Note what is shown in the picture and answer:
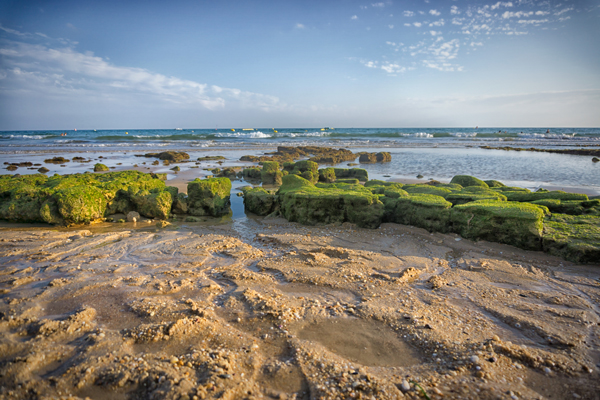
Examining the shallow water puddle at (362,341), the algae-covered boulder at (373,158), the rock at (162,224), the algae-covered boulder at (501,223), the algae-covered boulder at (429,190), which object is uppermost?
the algae-covered boulder at (373,158)

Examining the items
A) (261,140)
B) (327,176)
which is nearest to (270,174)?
(327,176)

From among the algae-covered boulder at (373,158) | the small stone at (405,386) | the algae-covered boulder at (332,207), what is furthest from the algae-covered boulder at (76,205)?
the algae-covered boulder at (373,158)

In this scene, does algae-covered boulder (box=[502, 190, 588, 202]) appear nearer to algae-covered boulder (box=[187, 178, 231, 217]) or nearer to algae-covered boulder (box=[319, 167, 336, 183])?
algae-covered boulder (box=[319, 167, 336, 183])

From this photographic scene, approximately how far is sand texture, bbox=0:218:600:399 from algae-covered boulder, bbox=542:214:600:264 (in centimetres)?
20

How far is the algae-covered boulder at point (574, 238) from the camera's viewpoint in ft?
14.2

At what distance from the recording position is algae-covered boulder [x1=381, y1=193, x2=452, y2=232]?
567 cm

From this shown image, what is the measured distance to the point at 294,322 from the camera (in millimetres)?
2924

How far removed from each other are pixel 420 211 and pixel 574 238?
7.64 feet

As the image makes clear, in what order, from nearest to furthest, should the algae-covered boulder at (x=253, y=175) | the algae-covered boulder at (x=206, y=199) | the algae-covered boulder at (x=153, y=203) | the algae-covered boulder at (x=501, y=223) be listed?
the algae-covered boulder at (x=501, y=223) → the algae-covered boulder at (x=153, y=203) → the algae-covered boulder at (x=206, y=199) → the algae-covered boulder at (x=253, y=175)

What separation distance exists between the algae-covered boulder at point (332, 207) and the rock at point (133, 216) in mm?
3484

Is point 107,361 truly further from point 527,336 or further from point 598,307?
point 598,307

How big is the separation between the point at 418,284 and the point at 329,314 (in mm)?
1447

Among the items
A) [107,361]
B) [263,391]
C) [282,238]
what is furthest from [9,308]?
[282,238]

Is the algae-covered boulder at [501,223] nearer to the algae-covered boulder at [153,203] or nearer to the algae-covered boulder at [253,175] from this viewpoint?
the algae-covered boulder at [153,203]
